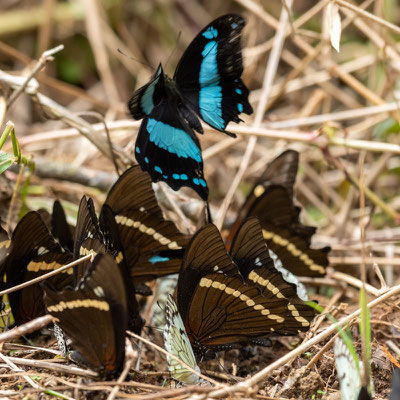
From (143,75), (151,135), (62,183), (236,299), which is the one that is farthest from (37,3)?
(236,299)

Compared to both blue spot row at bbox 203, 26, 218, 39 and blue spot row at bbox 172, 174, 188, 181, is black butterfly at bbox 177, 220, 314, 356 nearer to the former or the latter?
blue spot row at bbox 172, 174, 188, 181

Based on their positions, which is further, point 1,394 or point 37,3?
point 37,3

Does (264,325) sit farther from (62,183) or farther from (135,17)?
(135,17)

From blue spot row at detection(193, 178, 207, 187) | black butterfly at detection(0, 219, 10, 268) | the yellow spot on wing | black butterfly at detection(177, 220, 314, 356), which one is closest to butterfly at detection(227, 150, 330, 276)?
the yellow spot on wing

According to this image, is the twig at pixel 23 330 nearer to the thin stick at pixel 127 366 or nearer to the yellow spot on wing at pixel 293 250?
the thin stick at pixel 127 366

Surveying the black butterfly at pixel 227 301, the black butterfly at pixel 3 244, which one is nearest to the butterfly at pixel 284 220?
the black butterfly at pixel 227 301

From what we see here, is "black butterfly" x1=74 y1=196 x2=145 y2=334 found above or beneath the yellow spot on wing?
above

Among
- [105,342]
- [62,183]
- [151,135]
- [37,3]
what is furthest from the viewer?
[37,3]
